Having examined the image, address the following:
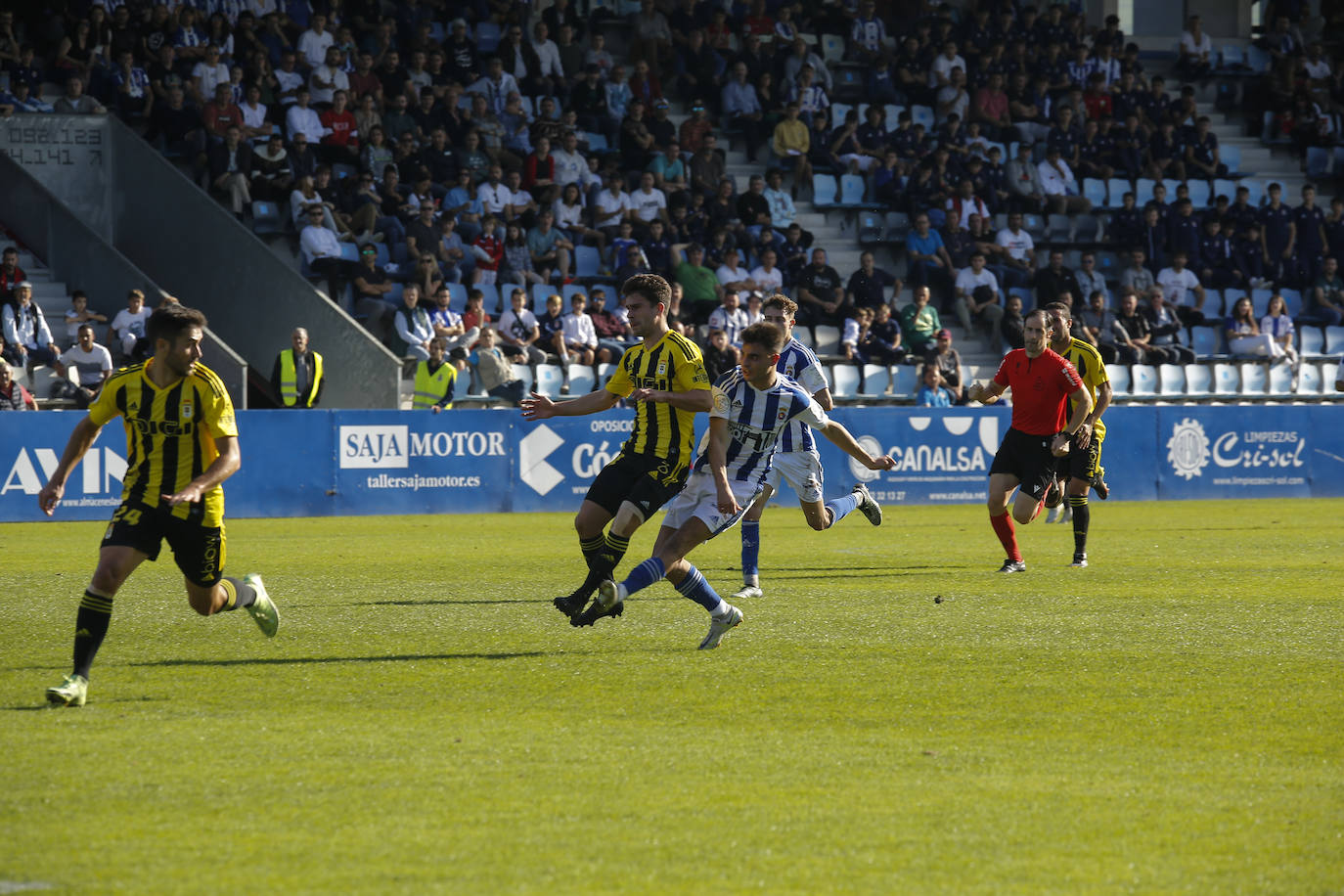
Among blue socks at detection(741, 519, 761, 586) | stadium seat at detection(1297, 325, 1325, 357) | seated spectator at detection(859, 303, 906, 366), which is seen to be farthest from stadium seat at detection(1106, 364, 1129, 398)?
blue socks at detection(741, 519, 761, 586)

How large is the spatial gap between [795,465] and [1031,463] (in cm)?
290

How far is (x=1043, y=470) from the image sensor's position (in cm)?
1264

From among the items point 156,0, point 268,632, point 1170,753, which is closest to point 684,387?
point 268,632

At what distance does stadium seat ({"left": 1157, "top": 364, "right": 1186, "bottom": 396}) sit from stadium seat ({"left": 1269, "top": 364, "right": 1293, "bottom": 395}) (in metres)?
1.51

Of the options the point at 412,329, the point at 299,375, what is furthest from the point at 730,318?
the point at 299,375

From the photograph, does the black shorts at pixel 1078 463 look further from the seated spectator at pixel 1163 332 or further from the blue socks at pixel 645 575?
the seated spectator at pixel 1163 332

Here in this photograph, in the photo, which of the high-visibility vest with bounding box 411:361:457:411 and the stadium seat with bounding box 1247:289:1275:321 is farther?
the stadium seat with bounding box 1247:289:1275:321

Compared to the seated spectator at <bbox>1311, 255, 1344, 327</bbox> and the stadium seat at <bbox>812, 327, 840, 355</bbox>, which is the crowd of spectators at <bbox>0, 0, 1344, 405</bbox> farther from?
the stadium seat at <bbox>812, 327, 840, 355</bbox>

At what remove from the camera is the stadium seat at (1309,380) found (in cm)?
2584

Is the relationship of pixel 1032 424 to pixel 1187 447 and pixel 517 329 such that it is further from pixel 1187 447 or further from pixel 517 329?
pixel 517 329

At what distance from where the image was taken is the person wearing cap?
64.6ft

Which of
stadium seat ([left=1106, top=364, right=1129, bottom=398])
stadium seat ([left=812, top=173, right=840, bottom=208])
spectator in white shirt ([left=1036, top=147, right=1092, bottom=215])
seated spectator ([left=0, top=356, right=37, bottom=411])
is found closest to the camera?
seated spectator ([left=0, top=356, right=37, bottom=411])

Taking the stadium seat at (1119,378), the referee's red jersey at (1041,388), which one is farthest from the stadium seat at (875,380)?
the referee's red jersey at (1041,388)

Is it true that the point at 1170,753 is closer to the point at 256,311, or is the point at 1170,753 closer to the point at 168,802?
the point at 168,802
